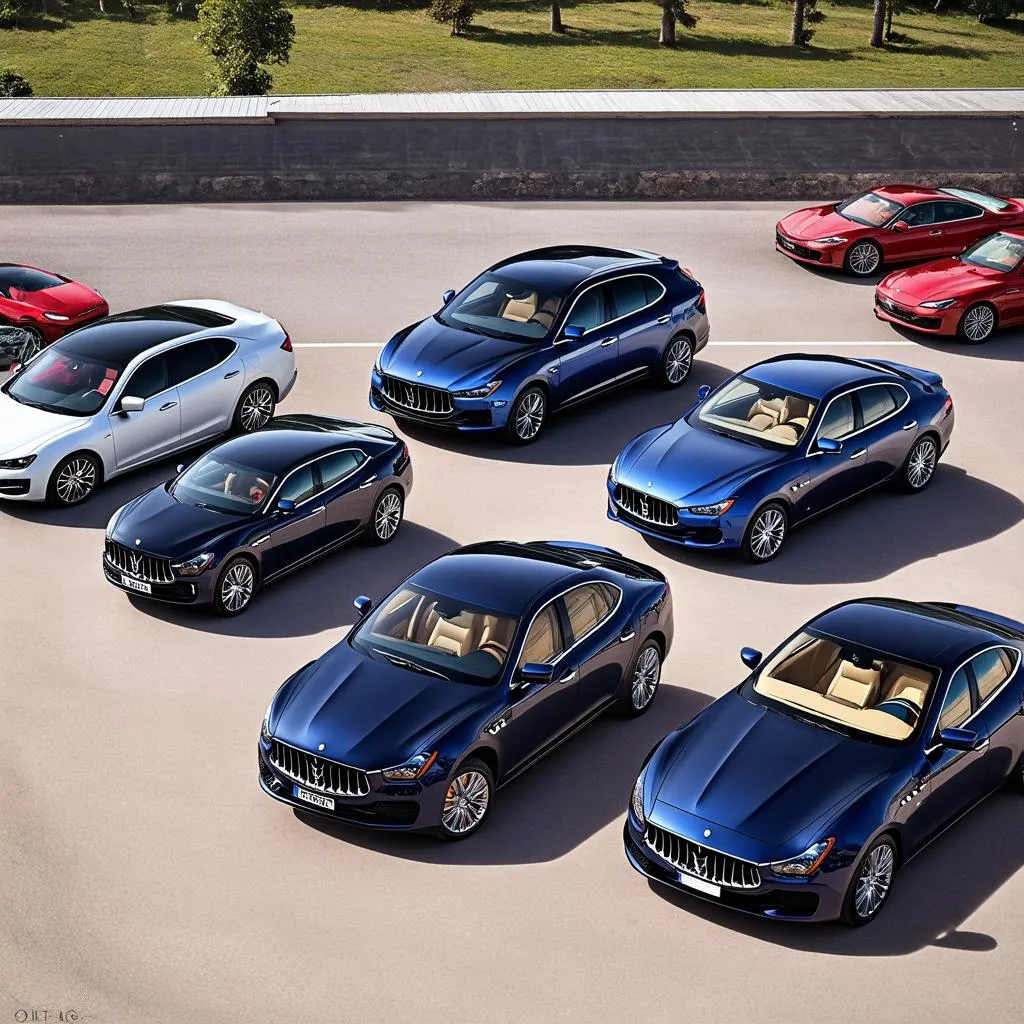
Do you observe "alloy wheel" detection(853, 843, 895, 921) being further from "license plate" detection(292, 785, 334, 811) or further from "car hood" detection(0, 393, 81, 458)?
"car hood" detection(0, 393, 81, 458)

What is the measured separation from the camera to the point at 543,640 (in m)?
11.3

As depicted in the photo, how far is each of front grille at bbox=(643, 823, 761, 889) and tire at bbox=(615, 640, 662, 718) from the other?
2253 mm

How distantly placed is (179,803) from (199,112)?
2103 centimetres

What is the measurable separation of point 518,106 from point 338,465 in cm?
1721

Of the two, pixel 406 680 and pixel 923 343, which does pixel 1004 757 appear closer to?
pixel 406 680

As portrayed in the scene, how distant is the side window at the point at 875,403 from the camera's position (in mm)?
15875

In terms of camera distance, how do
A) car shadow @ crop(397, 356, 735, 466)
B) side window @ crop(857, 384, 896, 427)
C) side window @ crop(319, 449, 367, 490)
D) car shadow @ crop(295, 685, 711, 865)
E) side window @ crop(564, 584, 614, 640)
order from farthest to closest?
car shadow @ crop(397, 356, 735, 466) < side window @ crop(857, 384, 896, 427) < side window @ crop(319, 449, 367, 490) < side window @ crop(564, 584, 614, 640) < car shadow @ crop(295, 685, 711, 865)

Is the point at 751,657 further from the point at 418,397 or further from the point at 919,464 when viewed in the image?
the point at 418,397

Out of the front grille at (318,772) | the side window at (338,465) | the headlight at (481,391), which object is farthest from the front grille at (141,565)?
the headlight at (481,391)

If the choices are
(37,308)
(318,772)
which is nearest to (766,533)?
(318,772)

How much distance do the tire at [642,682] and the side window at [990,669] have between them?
2601 millimetres

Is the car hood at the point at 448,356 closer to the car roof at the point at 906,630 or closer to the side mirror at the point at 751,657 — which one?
the side mirror at the point at 751,657

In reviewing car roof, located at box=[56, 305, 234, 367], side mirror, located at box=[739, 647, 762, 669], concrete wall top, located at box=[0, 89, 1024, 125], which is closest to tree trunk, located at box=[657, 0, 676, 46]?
concrete wall top, located at box=[0, 89, 1024, 125]

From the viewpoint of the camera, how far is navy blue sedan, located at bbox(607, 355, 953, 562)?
14.8 m
